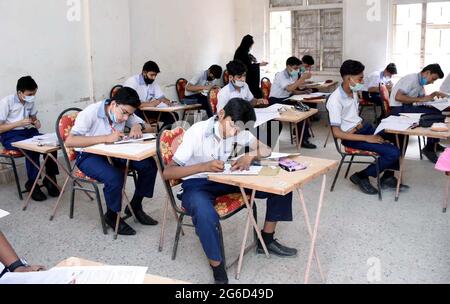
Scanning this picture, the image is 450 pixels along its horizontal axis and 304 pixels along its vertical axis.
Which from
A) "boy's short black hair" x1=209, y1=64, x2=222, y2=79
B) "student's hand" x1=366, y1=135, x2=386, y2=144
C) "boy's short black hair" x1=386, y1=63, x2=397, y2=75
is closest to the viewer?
"student's hand" x1=366, y1=135, x2=386, y2=144

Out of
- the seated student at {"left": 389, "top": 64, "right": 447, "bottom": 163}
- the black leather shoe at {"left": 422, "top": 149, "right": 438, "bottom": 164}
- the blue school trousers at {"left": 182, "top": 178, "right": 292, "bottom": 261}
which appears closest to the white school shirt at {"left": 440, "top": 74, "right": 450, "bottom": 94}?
the seated student at {"left": 389, "top": 64, "right": 447, "bottom": 163}

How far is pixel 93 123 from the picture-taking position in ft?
12.5

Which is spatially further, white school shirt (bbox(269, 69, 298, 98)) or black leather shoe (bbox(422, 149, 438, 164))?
white school shirt (bbox(269, 69, 298, 98))

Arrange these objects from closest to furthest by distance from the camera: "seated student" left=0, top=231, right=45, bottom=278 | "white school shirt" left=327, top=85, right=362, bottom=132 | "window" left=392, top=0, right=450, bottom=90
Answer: "seated student" left=0, top=231, right=45, bottom=278
"white school shirt" left=327, top=85, right=362, bottom=132
"window" left=392, top=0, right=450, bottom=90

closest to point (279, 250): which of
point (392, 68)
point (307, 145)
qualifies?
point (307, 145)

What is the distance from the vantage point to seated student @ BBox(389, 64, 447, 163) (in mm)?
5793

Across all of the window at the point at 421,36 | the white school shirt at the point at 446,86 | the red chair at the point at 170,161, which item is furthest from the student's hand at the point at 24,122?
the window at the point at 421,36

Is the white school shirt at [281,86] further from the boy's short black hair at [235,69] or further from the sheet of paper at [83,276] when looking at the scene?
the sheet of paper at [83,276]

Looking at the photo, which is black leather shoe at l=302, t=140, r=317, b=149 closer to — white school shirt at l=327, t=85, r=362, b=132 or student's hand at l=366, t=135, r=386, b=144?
white school shirt at l=327, t=85, r=362, b=132

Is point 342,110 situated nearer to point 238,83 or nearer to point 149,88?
point 238,83

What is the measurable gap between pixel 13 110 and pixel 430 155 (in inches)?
181

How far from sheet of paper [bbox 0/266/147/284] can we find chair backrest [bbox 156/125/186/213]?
1.57 m

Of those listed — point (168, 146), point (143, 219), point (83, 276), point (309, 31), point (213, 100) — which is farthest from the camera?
point (309, 31)
